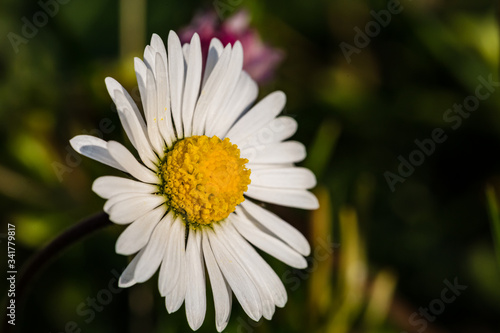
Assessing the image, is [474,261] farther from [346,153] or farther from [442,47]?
[442,47]

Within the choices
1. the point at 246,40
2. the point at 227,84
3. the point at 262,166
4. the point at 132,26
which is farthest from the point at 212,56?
the point at 132,26

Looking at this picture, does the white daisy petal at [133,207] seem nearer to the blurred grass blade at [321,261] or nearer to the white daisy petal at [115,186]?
the white daisy petal at [115,186]

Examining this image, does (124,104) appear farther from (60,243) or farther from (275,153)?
(275,153)

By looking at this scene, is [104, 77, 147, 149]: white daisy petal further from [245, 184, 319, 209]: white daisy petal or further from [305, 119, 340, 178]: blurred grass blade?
[305, 119, 340, 178]: blurred grass blade

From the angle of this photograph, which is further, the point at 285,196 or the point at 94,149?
the point at 285,196

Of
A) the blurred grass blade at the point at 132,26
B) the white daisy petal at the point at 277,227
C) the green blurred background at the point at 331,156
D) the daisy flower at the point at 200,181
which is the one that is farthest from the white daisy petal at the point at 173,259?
the blurred grass blade at the point at 132,26

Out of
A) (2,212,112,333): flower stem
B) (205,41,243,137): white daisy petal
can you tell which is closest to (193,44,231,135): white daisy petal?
(205,41,243,137): white daisy petal
